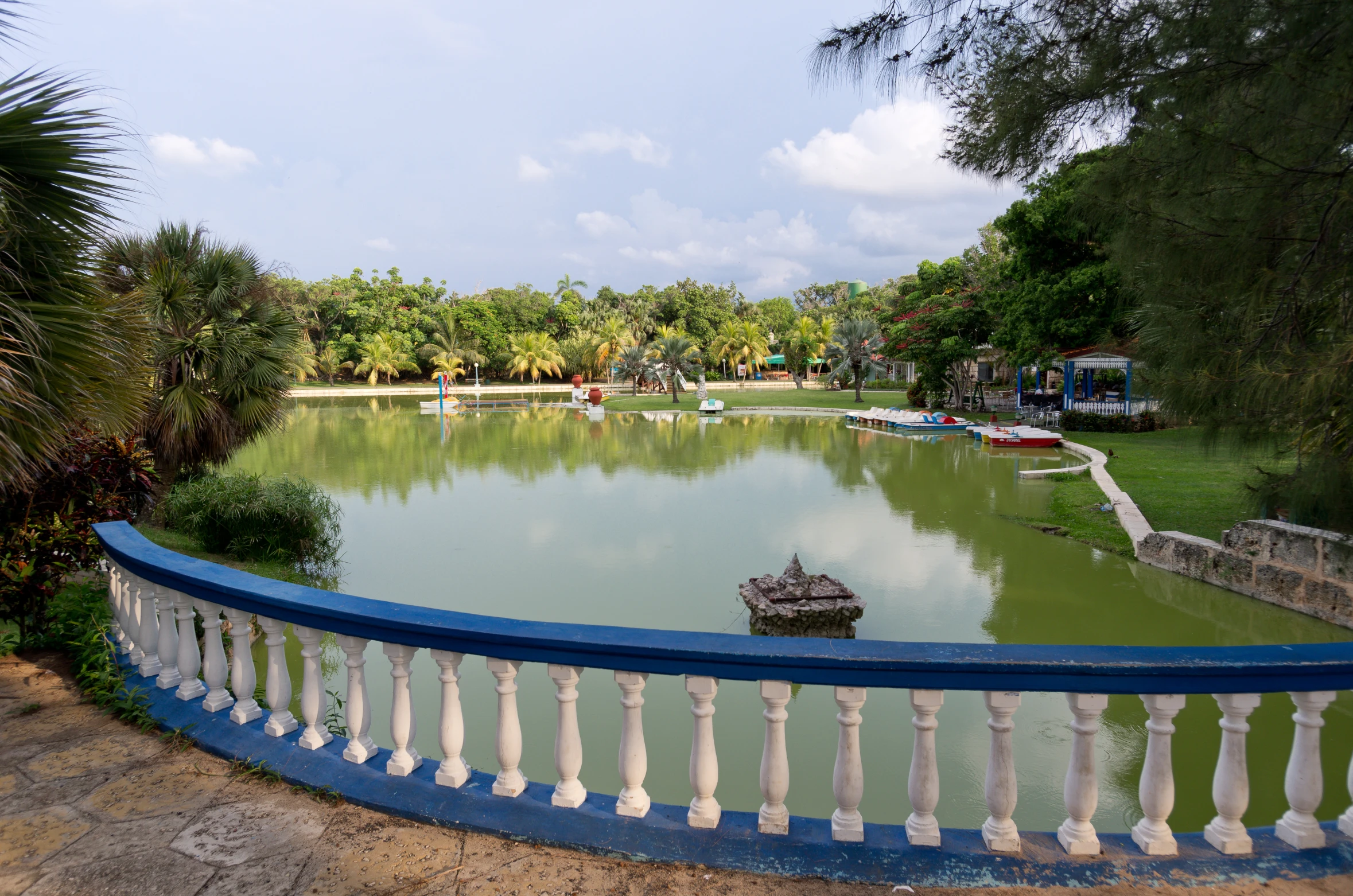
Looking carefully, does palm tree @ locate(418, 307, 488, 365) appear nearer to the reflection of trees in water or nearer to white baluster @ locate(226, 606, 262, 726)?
the reflection of trees in water

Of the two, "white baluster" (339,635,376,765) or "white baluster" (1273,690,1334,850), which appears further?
"white baluster" (339,635,376,765)

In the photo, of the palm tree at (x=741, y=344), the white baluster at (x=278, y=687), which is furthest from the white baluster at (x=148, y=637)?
the palm tree at (x=741, y=344)

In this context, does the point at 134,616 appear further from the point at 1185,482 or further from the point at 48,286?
the point at 1185,482

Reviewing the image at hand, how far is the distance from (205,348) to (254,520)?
244 centimetres

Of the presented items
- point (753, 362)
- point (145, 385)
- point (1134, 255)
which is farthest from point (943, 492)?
point (753, 362)

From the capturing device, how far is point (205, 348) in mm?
9273

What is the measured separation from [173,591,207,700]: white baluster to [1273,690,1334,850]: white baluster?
3057mm

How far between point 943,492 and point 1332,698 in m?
12.4

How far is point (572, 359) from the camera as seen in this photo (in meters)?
54.1

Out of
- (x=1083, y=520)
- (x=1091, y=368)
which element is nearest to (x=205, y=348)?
(x=1083, y=520)

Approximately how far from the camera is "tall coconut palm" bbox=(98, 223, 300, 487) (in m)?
8.99

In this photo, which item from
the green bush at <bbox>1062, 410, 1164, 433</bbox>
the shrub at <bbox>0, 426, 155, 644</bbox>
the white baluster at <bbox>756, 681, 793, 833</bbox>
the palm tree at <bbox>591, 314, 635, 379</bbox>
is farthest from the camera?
the palm tree at <bbox>591, 314, 635, 379</bbox>

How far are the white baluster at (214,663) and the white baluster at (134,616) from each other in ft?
1.53

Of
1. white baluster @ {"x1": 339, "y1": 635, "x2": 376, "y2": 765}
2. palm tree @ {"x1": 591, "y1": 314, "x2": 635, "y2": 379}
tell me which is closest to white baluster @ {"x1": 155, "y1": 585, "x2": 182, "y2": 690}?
white baluster @ {"x1": 339, "y1": 635, "x2": 376, "y2": 765}
